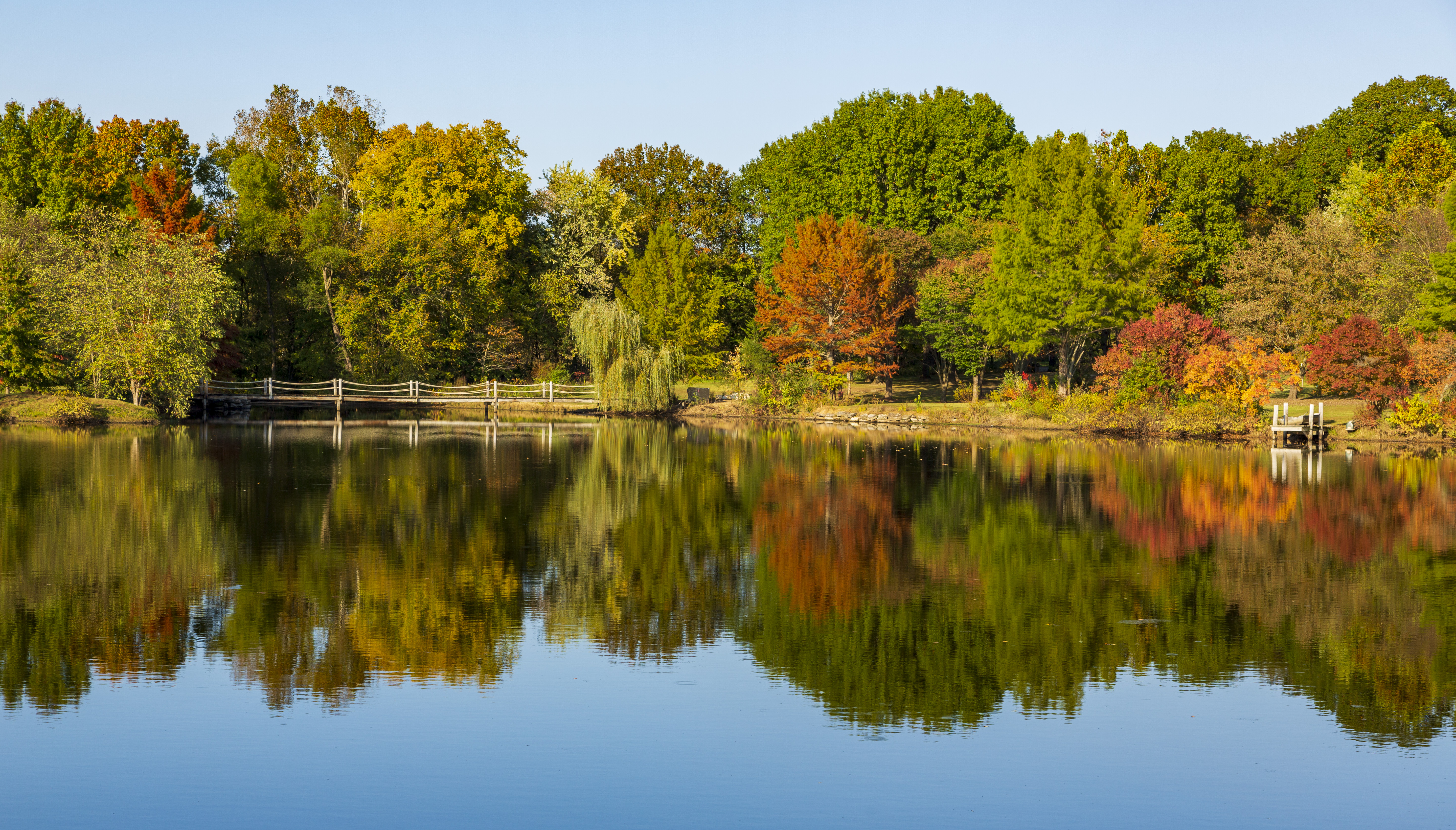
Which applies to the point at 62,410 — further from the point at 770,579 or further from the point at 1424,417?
the point at 1424,417

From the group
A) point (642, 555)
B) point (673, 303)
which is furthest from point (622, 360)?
point (642, 555)

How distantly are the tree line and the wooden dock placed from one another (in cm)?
586

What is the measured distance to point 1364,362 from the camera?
136ft

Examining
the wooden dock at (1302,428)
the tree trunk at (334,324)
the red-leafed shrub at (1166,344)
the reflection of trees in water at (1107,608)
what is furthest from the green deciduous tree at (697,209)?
the reflection of trees in water at (1107,608)

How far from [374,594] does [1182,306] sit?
39.5 m

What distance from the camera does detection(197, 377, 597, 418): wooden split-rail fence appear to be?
2131 inches

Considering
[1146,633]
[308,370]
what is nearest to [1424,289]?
[1146,633]

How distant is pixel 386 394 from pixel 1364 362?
143 feet

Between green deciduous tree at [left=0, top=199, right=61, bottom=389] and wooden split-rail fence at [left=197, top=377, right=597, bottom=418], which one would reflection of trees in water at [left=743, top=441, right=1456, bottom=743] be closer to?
green deciduous tree at [left=0, top=199, right=61, bottom=389]

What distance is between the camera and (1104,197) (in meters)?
51.3

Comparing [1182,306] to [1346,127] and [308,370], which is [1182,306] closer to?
[1346,127]

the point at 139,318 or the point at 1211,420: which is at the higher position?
the point at 139,318

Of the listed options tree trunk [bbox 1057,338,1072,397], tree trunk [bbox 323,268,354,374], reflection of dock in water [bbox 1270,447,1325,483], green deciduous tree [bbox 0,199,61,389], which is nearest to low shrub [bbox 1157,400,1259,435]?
reflection of dock in water [bbox 1270,447,1325,483]

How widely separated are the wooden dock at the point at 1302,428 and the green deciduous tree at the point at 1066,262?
938 cm
